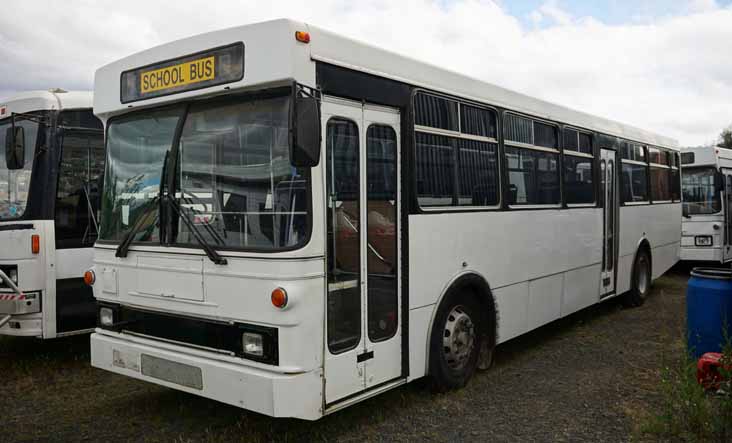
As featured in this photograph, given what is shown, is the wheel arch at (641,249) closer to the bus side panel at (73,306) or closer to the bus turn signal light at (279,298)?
the bus turn signal light at (279,298)

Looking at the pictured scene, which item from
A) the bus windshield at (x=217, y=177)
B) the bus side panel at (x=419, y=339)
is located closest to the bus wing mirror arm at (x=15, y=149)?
the bus windshield at (x=217, y=177)

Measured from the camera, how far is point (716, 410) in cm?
462

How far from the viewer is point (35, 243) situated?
6711mm

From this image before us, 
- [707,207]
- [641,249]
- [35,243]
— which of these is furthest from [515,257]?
[707,207]

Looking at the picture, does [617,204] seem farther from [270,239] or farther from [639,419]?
[270,239]

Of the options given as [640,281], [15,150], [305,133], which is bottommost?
[640,281]

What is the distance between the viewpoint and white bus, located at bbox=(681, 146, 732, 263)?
47.9 feet

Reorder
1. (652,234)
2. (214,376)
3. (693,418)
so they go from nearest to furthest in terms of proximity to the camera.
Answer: (214,376) → (693,418) → (652,234)

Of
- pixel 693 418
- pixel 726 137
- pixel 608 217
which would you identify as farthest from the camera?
pixel 726 137

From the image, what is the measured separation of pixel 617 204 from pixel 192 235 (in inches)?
283

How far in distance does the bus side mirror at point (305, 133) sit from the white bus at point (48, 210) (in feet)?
13.3

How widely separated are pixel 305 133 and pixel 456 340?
9.19 feet

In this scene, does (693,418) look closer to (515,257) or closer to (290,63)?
(515,257)

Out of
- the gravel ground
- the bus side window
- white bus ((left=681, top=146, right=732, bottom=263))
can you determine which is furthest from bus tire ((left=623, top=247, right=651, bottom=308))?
the bus side window
